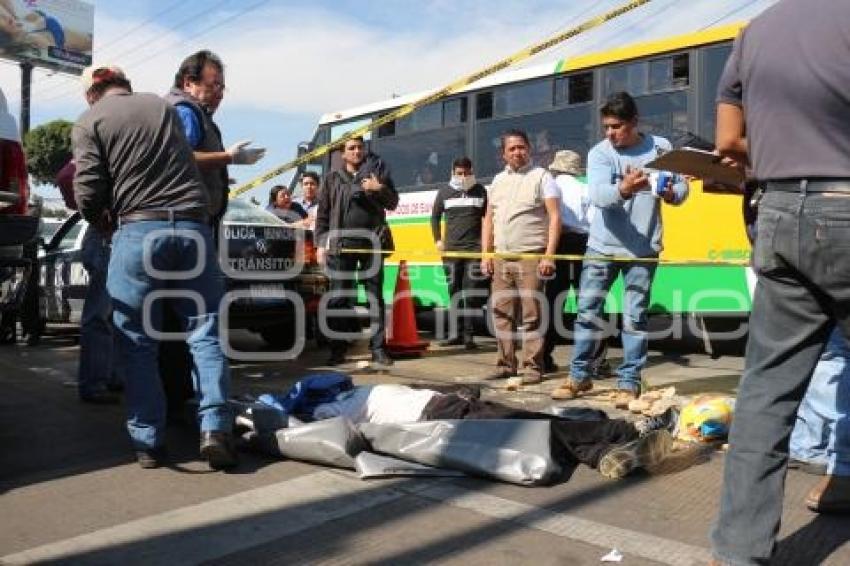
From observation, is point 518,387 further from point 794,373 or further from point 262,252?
point 794,373

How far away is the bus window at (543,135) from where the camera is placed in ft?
28.7

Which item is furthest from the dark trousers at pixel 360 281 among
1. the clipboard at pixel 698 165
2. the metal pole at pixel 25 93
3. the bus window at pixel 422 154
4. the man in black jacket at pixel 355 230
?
the metal pole at pixel 25 93

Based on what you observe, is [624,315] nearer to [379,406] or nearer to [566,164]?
[379,406]

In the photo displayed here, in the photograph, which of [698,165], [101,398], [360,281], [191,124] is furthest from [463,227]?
[698,165]

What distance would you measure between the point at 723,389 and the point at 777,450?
343 cm

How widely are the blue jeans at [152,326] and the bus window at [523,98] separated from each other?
592 centimetres

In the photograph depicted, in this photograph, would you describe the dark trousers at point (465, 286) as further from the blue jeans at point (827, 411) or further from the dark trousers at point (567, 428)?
the blue jeans at point (827, 411)

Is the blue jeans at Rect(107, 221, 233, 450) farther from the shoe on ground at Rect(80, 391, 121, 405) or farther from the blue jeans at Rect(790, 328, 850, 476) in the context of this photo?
the blue jeans at Rect(790, 328, 850, 476)

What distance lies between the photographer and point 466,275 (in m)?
8.77

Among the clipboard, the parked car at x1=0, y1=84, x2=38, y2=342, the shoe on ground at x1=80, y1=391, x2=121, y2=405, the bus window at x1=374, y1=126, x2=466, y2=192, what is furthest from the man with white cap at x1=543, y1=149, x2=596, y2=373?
the parked car at x1=0, y1=84, x2=38, y2=342

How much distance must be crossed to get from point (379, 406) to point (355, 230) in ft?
9.68

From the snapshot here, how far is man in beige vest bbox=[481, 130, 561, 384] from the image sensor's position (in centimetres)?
596

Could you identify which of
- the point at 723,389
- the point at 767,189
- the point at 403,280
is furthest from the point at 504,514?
the point at 403,280

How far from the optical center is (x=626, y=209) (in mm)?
5312
